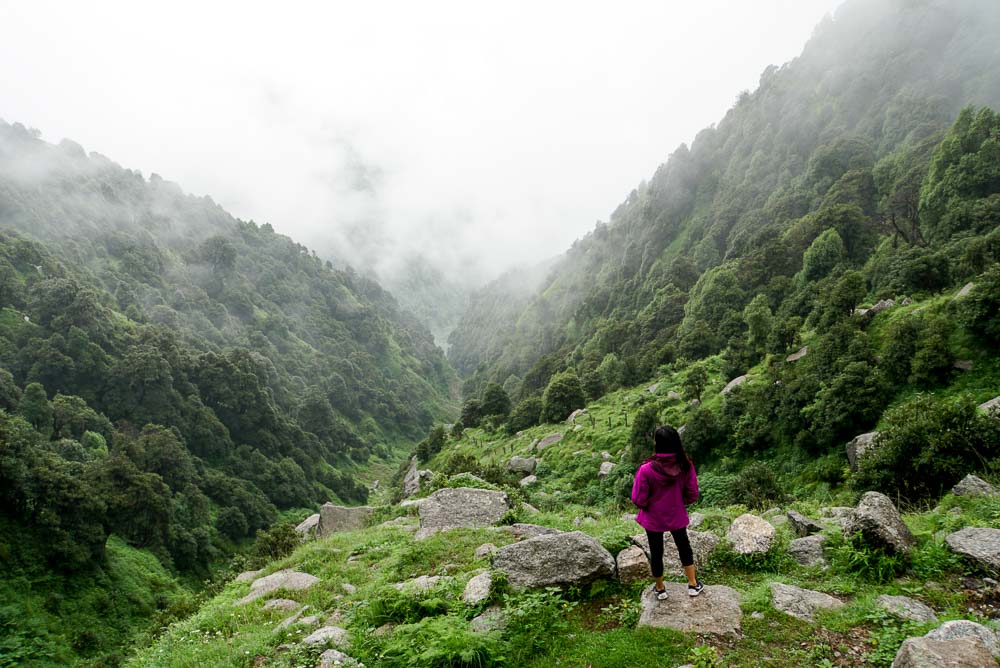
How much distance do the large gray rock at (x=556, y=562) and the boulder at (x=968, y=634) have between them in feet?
14.3

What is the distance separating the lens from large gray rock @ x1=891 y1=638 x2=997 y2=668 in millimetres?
4614

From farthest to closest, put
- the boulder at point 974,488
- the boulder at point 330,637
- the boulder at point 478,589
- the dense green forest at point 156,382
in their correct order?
the dense green forest at point 156,382, the boulder at point 974,488, the boulder at point 478,589, the boulder at point 330,637

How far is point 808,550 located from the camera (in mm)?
8914

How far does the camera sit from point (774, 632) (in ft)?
21.0

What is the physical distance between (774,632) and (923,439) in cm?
1170

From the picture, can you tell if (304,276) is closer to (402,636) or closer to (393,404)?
(393,404)

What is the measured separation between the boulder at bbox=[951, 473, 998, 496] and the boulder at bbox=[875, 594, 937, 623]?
19.4 feet

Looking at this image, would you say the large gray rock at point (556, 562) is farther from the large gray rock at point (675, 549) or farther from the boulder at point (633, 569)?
the large gray rock at point (675, 549)

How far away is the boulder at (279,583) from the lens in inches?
460

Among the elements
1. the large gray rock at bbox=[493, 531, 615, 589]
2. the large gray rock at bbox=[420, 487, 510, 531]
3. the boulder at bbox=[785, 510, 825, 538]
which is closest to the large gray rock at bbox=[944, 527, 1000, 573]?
the boulder at bbox=[785, 510, 825, 538]

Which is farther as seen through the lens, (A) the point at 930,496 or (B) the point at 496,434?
(B) the point at 496,434

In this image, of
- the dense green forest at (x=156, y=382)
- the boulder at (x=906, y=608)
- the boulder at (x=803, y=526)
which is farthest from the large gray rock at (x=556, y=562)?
the dense green forest at (x=156, y=382)

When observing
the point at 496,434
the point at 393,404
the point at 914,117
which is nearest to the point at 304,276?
the point at 393,404

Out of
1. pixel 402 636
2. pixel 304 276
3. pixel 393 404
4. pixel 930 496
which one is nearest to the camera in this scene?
pixel 402 636
